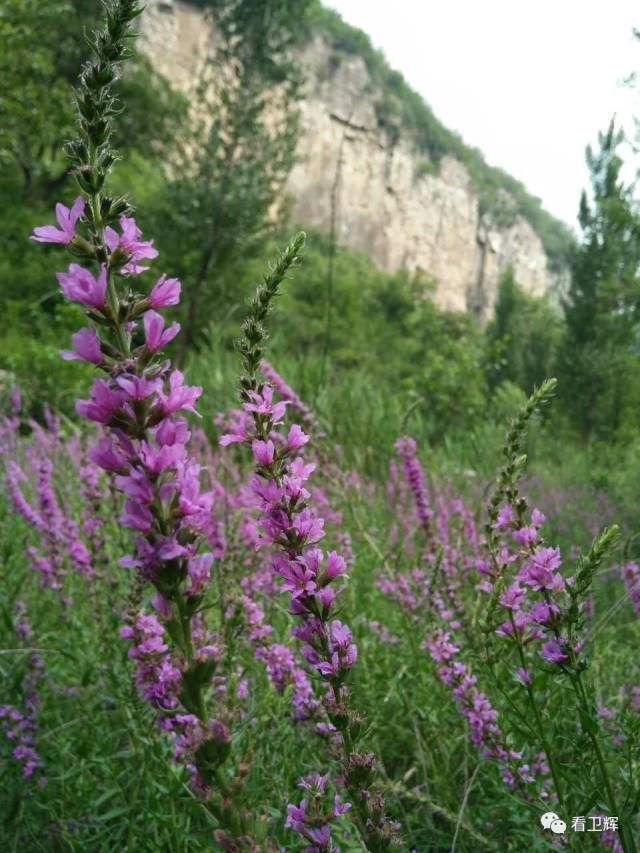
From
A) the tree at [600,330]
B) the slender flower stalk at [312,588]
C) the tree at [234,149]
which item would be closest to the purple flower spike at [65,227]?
the slender flower stalk at [312,588]

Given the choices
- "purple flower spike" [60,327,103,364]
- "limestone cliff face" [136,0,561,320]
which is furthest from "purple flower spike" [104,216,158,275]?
"limestone cliff face" [136,0,561,320]

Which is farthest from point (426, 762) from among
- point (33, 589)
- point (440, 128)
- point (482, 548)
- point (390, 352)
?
point (440, 128)

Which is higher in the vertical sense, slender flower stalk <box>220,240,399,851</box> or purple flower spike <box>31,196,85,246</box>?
purple flower spike <box>31,196,85,246</box>

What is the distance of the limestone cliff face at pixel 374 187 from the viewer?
64.0 meters

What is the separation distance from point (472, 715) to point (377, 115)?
9614 centimetres

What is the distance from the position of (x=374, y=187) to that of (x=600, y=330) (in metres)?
68.3

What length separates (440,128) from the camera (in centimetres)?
10131

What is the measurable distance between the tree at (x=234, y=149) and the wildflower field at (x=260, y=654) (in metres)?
19.3

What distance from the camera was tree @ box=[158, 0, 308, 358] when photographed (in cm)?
2173

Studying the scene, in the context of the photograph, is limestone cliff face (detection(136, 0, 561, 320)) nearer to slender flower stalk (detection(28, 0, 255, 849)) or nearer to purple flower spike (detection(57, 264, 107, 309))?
slender flower stalk (detection(28, 0, 255, 849))

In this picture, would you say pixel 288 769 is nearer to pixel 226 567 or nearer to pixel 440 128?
pixel 226 567

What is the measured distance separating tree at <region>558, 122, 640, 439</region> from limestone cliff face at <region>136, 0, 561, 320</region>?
45.6 metres

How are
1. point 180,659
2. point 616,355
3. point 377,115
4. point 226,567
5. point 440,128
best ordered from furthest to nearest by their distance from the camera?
point 440,128
point 377,115
point 616,355
point 226,567
point 180,659

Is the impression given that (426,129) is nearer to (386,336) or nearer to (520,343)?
(386,336)
